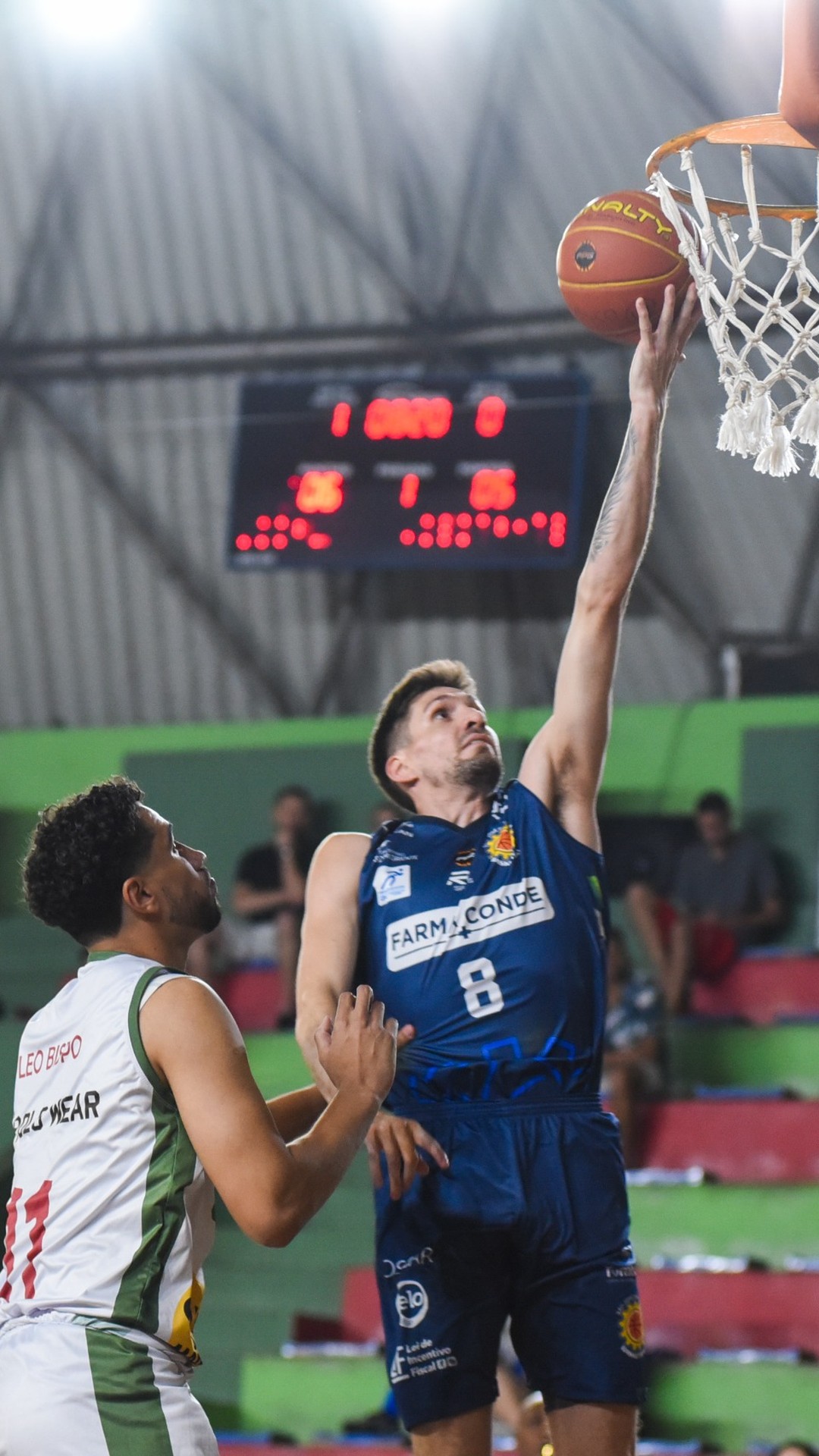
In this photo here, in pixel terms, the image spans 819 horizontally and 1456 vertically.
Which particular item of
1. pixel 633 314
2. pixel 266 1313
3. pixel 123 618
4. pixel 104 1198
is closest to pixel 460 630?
pixel 123 618

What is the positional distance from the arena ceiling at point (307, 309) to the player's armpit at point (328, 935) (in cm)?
723

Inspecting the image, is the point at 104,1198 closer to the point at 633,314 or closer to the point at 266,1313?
the point at 633,314

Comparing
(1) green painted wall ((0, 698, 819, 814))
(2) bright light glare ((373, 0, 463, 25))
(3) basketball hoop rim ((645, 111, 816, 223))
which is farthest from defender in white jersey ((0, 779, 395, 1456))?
(2) bright light glare ((373, 0, 463, 25))

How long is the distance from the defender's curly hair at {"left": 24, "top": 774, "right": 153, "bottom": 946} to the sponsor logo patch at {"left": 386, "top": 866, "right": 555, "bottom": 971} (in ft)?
2.72

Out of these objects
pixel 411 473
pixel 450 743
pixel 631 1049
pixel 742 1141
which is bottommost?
pixel 742 1141

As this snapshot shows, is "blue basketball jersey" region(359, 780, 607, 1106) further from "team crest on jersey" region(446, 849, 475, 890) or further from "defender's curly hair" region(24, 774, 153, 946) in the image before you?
"defender's curly hair" region(24, 774, 153, 946)

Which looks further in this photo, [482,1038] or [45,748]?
[45,748]

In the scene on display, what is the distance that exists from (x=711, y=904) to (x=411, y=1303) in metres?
6.51

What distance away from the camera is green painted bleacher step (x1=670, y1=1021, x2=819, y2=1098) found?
876cm

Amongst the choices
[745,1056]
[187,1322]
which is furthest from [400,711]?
[745,1056]

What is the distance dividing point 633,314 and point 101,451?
860 centimetres

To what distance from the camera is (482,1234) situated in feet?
10.9

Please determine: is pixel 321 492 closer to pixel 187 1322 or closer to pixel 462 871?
pixel 462 871

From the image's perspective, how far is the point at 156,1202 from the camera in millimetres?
2666
